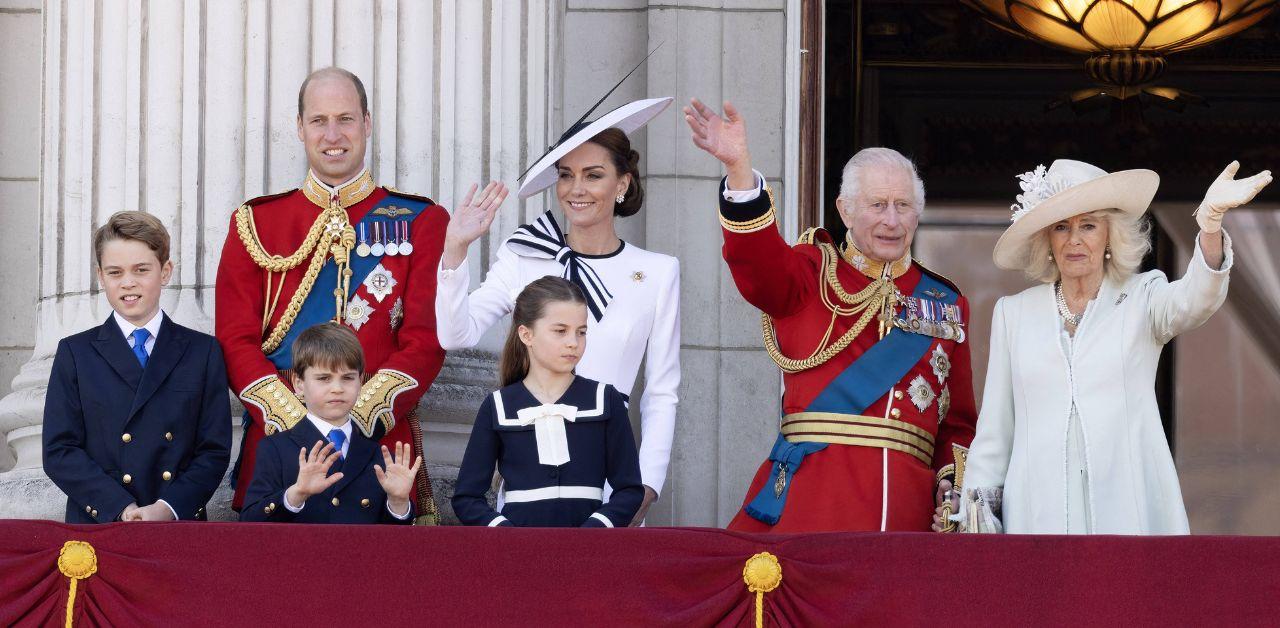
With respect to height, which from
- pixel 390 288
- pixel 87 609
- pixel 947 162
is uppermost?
pixel 947 162

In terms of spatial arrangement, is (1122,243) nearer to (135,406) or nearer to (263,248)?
(263,248)

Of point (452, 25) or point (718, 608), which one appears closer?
point (718, 608)

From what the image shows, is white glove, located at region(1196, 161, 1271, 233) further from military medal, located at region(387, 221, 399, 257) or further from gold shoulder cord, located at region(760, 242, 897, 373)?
military medal, located at region(387, 221, 399, 257)

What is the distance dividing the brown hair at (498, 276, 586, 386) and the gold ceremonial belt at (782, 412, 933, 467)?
633 mm

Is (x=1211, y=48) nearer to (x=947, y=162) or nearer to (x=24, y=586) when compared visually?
(x=947, y=162)

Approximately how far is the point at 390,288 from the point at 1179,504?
1.91 m

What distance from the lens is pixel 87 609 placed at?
3895mm

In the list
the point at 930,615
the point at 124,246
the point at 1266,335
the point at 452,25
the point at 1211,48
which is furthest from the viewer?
the point at 1266,335

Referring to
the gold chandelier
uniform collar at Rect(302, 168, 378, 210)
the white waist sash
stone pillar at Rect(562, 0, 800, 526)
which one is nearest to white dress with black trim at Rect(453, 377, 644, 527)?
the white waist sash

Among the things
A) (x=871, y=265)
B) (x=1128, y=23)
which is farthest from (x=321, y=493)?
(x=1128, y=23)

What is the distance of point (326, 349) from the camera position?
4.57 m

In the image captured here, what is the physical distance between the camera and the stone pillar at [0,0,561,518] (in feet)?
18.3

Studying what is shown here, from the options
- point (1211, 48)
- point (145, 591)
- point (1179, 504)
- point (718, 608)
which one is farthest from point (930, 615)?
point (1211, 48)

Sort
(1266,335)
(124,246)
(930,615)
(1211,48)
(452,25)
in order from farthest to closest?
1. (1266,335)
2. (1211,48)
3. (452,25)
4. (124,246)
5. (930,615)
